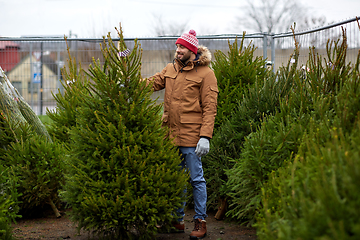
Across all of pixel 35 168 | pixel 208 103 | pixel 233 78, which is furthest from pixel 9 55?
pixel 208 103

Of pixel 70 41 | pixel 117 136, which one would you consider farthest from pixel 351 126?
pixel 70 41

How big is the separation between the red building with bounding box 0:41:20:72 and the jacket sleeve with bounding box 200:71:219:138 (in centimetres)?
585

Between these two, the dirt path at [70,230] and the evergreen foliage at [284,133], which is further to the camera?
the dirt path at [70,230]

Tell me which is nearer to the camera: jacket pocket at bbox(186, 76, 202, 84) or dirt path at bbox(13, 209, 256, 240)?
dirt path at bbox(13, 209, 256, 240)

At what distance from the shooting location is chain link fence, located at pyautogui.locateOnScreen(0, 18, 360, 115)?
629 centimetres

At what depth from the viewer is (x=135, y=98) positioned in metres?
3.09

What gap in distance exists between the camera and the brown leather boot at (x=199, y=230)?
346 cm

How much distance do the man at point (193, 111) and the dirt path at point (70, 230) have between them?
19 centimetres

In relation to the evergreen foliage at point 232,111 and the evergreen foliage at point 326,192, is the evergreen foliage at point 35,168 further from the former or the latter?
the evergreen foliage at point 326,192

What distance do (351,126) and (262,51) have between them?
13.9ft

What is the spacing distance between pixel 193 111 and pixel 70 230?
1880 millimetres

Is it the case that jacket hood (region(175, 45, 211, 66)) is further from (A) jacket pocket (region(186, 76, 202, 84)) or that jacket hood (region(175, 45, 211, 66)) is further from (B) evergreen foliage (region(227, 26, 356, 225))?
(B) evergreen foliage (region(227, 26, 356, 225))

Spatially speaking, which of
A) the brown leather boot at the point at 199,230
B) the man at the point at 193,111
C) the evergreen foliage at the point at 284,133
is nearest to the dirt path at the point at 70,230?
the brown leather boot at the point at 199,230

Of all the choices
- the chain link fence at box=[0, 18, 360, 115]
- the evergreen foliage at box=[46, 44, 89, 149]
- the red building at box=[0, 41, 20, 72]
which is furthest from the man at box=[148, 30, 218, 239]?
the red building at box=[0, 41, 20, 72]
